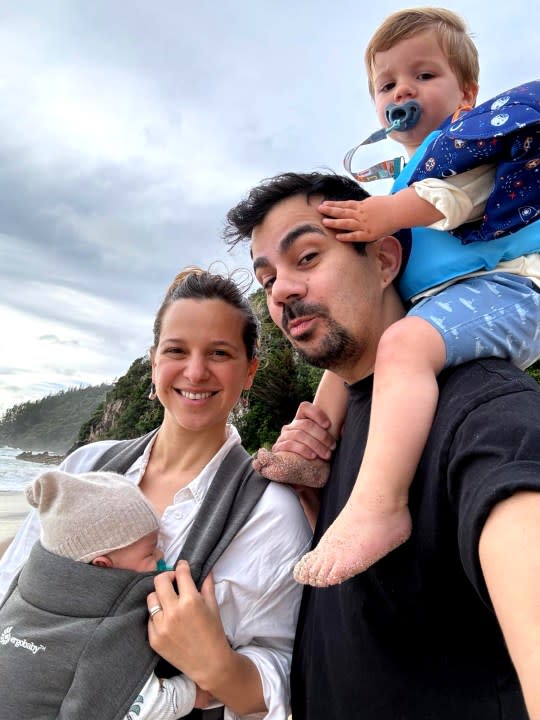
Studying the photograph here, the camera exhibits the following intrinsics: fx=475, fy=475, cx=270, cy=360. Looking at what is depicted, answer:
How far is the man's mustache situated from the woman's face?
51 centimetres

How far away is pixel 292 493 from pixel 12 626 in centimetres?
105

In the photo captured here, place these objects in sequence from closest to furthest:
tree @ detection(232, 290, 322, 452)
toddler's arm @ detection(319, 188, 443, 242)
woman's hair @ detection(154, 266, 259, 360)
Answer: toddler's arm @ detection(319, 188, 443, 242) → woman's hair @ detection(154, 266, 259, 360) → tree @ detection(232, 290, 322, 452)

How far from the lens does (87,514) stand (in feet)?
5.40

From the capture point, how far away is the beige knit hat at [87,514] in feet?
5.29

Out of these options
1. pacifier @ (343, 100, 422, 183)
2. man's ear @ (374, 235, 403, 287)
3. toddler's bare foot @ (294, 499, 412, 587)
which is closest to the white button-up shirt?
toddler's bare foot @ (294, 499, 412, 587)

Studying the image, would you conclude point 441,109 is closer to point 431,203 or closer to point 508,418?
point 431,203

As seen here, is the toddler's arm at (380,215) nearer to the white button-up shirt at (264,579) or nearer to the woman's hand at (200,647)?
the white button-up shirt at (264,579)

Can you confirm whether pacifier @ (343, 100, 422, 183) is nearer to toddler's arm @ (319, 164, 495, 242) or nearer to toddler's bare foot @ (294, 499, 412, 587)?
toddler's arm @ (319, 164, 495, 242)

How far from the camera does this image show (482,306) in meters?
1.40

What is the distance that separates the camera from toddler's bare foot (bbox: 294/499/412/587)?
116 cm

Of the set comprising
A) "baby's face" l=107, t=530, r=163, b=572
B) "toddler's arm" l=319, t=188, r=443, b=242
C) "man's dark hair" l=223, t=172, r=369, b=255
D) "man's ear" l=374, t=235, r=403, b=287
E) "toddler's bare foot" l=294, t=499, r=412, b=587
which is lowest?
"baby's face" l=107, t=530, r=163, b=572

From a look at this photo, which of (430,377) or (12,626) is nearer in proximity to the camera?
(430,377)

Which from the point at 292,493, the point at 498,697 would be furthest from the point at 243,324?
the point at 498,697

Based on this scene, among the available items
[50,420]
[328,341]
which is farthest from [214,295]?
[50,420]
